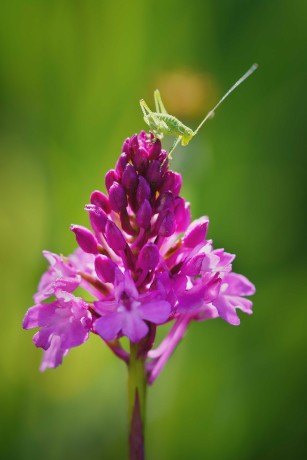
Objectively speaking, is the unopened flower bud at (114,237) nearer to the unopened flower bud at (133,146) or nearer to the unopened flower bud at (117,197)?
the unopened flower bud at (117,197)

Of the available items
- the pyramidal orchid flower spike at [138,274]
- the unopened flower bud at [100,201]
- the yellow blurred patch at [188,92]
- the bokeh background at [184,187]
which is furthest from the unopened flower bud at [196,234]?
the yellow blurred patch at [188,92]

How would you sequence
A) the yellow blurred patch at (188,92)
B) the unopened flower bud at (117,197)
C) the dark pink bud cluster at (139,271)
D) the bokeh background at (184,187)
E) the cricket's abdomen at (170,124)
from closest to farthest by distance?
1. the dark pink bud cluster at (139,271)
2. the unopened flower bud at (117,197)
3. the cricket's abdomen at (170,124)
4. the bokeh background at (184,187)
5. the yellow blurred patch at (188,92)

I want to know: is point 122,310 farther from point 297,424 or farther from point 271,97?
point 271,97

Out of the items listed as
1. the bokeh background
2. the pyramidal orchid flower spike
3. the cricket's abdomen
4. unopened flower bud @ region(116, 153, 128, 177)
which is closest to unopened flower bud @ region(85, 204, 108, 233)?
the pyramidal orchid flower spike

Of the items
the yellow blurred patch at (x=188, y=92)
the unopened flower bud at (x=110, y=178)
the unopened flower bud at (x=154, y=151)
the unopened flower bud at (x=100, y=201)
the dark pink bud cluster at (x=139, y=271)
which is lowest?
the dark pink bud cluster at (x=139, y=271)

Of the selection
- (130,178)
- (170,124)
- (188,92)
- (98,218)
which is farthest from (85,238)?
(188,92)

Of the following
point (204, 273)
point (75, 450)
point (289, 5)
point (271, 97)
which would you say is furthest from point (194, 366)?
point (289, 5)
